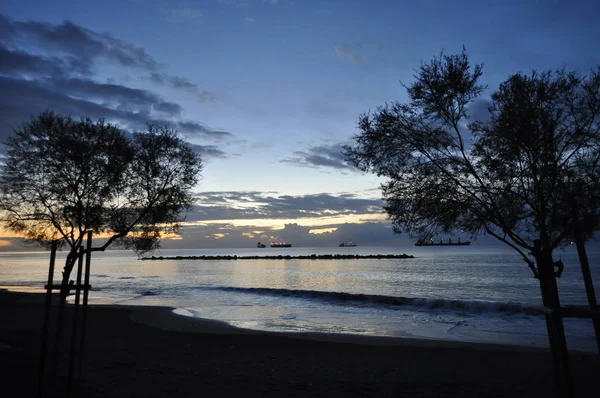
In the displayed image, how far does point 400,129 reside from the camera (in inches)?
444

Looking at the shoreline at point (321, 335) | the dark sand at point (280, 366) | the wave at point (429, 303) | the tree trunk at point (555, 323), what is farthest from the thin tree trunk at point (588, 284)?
the wave at point (429, 303)

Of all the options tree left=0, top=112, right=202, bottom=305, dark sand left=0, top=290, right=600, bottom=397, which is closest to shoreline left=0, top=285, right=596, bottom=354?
dark sand left=0, top=290, right=600, bottom=397

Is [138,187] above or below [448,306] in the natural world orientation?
above

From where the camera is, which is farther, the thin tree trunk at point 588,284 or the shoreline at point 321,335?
the shoreline at point 321,335

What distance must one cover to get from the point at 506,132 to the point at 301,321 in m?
23.0

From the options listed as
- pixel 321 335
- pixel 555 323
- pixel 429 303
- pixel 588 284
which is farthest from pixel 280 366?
pixel 429 303

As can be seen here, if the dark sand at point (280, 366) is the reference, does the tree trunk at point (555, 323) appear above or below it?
above

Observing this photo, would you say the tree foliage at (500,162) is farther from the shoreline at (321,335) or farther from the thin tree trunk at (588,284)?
the shoreline at (321,335)

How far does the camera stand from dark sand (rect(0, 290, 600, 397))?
11.8m

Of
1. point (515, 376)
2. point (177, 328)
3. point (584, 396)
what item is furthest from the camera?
point (177, 328)

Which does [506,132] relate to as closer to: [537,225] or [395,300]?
[537,225]

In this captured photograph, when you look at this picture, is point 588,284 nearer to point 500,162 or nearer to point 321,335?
point 500,162

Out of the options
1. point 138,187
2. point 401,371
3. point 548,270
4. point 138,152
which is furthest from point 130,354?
point 548,270

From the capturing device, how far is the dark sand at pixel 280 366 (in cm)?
1176
